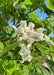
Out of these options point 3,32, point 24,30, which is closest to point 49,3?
point 24,30

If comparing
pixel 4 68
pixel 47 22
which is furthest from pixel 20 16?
pixel 4 68

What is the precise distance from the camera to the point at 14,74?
1.72 feet

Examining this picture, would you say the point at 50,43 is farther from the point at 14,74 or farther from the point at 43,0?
the point at 14,74

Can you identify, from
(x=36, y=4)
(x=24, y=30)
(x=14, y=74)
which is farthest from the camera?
(x=36, y=4)

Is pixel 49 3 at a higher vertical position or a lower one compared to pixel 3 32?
higher

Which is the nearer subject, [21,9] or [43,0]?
[43,0]

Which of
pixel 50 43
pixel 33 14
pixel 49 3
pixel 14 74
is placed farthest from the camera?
pixel 33 14

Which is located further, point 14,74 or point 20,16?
point 20,16

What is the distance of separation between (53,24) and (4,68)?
91 cm

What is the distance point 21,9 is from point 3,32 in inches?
15.1

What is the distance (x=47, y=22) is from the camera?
146cm

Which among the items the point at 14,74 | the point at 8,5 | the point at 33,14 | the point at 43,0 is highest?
the point at 14,74

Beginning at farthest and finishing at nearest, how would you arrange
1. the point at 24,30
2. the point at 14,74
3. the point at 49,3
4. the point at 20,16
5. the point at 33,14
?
the point at 33,14 → the point at 20,16 → the point at 49,3 → the point at 24,30 → the point at 14,74

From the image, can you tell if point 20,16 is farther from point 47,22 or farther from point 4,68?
point 4,68
